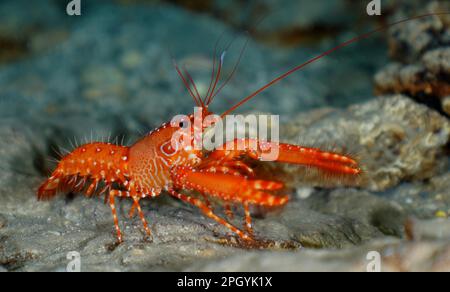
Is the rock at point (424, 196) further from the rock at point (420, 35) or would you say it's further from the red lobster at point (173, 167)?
the rock at point (420, 35)

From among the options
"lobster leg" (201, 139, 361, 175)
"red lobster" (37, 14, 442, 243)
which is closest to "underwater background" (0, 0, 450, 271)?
"red lobster" (37, 14, 442, 243)

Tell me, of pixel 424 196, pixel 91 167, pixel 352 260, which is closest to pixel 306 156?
pixel 352 260

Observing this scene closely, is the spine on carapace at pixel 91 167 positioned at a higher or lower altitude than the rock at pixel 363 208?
higher

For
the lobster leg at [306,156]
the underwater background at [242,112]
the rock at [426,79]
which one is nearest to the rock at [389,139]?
the underwater background at [242,112]

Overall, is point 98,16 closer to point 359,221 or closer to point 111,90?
point 111,90

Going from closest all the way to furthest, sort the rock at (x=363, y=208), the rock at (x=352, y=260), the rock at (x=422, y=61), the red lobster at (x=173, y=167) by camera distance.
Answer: the rock at (x=352, y=260) < the red lobster at (x=173, y=167) < the rock at (x=363, y=208) < the rock at (x=422, y=61)

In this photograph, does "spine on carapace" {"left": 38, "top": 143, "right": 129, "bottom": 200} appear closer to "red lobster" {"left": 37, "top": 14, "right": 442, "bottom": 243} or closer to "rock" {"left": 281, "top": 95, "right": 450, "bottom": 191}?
"red lobster" {"left": 37, "top": 14, "right": 442, "bottom": 243}

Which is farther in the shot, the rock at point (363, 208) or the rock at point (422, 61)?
the rock at point (422, 61)

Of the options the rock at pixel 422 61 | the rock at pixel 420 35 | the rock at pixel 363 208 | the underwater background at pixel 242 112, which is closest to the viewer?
the underwater background at pixel 242 112
